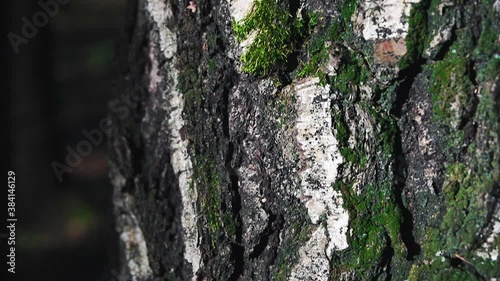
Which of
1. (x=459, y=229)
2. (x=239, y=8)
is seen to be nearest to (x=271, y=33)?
(x=239, y=8)

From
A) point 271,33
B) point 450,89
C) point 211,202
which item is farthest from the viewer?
point 211,202

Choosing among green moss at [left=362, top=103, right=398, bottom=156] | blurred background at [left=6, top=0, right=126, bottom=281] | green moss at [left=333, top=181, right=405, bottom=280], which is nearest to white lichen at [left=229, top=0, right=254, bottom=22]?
green moss at [left=362, top=103, right=398, bottom=156]

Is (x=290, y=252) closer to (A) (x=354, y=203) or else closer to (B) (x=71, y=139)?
(A) (x=354, y=203)

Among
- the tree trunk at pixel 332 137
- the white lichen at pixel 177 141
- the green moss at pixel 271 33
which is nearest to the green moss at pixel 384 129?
the tree trunk at pixel 332 137

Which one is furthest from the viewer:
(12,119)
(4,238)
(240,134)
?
(12,119)

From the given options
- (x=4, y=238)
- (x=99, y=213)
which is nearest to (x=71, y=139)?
(x=99, y=213)

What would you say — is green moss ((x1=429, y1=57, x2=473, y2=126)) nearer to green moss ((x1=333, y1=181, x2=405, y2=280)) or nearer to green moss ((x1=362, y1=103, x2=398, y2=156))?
green moss ((x1=362, y1=103, x2=398, y2=156))

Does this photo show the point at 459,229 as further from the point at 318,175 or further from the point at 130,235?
the point at 130,235
